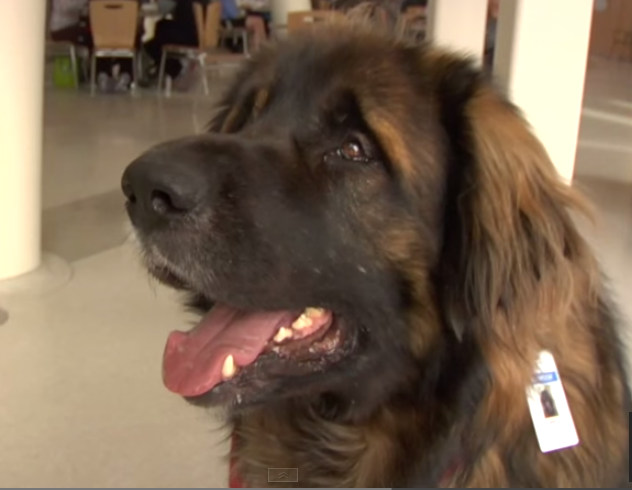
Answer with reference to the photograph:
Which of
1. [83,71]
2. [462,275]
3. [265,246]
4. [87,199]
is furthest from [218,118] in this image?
[83,71]

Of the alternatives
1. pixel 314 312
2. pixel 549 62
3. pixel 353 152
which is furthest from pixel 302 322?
pixel 549 62

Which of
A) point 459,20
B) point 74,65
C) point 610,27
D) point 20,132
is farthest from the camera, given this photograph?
point 610,27

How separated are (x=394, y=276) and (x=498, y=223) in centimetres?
17

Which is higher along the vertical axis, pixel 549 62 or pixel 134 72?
pixel 549 62

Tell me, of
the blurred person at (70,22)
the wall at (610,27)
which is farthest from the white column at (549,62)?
the wall at (610,27)

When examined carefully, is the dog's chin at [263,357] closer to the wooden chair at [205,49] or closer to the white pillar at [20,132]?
the white pillar at [20,132]

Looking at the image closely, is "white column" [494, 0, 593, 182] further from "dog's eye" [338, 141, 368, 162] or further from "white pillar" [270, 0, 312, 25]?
"white pillar" [270, 0, 312, 25]

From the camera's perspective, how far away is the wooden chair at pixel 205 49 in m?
8.20

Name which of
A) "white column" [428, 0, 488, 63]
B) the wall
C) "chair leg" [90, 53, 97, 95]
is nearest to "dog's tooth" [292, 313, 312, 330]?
"white column" [428, 0, 488, 63]

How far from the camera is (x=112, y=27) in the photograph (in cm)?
784

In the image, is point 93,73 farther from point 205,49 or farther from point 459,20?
point 459,20

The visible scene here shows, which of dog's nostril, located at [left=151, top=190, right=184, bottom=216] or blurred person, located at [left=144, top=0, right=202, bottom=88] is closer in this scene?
dog's nostril, located at [left=151, top=190, right=184, bottom=216]

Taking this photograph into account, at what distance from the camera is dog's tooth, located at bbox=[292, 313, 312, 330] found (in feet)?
4.12

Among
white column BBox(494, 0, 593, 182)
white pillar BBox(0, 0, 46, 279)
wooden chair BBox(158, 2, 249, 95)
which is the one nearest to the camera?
white column BBox(494, 0, 593, 182)
